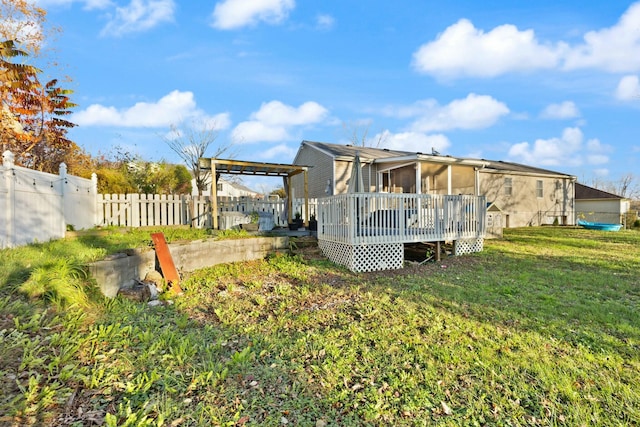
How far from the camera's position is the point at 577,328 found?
11.8ft

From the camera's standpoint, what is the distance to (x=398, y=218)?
7.34 meters

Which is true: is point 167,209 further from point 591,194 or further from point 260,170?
point 591,194

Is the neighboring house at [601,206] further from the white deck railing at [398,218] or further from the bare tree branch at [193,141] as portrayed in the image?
the bare tree branch at [193,141]

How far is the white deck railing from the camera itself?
680 cm

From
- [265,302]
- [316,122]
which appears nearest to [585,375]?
[265,302]

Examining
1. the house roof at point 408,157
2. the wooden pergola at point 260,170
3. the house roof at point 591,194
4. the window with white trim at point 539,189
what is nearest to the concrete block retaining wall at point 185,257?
the wooden pergola at point 260,170

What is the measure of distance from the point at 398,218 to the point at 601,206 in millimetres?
25914

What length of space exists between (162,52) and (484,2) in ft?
36.1

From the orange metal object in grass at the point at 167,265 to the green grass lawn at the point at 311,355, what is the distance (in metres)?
0.43

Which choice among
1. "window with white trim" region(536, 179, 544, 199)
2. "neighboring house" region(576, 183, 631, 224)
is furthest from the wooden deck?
"neighboring house" region(576, 183, 631, 224)

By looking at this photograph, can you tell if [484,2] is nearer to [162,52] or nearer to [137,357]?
[162,52]

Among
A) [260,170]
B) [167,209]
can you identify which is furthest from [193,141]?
[260,170]

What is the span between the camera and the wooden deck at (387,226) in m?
6.80

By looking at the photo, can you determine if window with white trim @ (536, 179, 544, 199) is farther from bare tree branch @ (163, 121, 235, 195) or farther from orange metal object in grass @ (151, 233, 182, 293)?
orange metal object in grass @ (151, 233, 182, 293)
